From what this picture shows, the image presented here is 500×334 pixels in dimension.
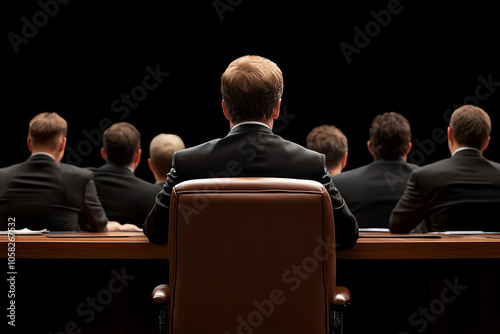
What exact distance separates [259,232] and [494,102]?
15.0ft

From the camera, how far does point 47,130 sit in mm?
2580

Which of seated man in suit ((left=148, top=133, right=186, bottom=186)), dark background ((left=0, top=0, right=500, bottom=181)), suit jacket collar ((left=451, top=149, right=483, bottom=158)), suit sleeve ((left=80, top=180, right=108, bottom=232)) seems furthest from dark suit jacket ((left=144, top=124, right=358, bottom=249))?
dark background ((left=0, top=0, right=500, bottom=181))

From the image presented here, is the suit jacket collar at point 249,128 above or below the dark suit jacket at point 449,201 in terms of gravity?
above

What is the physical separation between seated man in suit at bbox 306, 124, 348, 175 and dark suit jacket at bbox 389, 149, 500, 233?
1163 millimetres

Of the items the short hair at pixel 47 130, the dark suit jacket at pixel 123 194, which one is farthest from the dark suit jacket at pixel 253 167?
the dark suit jacket at pixel 123 194

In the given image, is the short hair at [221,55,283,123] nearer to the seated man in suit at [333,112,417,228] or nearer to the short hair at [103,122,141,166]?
the seated man in suit at [333,112,417,228]

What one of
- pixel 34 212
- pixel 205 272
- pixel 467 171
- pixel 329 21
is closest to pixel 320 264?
pixel 205 272

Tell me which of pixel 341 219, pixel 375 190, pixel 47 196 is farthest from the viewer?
pixel 375 190

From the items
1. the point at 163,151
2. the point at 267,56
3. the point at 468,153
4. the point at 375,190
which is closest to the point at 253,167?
the point at 468,153

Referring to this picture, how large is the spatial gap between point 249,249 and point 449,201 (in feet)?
4.15

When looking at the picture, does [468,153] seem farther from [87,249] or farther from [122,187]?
[122,187]

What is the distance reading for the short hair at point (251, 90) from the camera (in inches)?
59.1

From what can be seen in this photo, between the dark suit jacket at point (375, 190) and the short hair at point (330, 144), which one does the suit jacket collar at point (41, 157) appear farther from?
the short hair at point (330, 144)

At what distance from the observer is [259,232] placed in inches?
47.3
